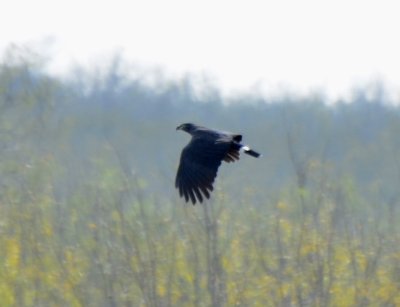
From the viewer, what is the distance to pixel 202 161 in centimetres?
1397

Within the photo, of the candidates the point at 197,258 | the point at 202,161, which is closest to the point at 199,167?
the point at 202,161

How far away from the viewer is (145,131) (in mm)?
50750

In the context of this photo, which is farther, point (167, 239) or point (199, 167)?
point (167, 239)

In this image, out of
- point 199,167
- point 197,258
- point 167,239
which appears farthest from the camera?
point 167,239

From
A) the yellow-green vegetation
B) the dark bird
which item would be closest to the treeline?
the yellow-green vegetation

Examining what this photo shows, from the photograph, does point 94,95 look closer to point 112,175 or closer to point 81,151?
point 81,151

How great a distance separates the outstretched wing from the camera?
1382 centimetres

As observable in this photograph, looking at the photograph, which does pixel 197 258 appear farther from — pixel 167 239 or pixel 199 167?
pixel 199 167

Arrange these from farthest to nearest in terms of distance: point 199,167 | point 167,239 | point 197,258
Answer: point 167,239 < point 197,258 < point 199,167

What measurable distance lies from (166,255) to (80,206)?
2.76 m

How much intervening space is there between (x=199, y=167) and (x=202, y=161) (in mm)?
63

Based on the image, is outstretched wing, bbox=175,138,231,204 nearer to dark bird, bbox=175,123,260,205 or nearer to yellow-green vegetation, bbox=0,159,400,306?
dark bird, bbox=175,123,260,205

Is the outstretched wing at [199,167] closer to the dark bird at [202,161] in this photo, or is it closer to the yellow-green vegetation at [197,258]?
the dark bird at [202,161]

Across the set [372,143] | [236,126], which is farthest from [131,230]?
[236,126]
